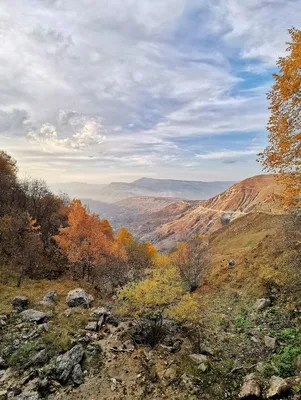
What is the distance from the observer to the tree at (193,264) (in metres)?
32.3

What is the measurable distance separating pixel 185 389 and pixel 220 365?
9.56 ft

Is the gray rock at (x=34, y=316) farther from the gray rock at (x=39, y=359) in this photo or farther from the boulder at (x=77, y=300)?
the gray rock at (x=39, y=359)

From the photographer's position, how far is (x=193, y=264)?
32625 millimetres

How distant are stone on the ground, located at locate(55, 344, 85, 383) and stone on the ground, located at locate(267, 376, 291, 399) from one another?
379 inches

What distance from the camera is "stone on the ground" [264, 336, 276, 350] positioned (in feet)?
50.8

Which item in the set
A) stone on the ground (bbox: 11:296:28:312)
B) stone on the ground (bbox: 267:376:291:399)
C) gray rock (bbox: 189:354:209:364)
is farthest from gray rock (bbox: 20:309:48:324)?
stone on the ground (bbox: 267:376:291:399)

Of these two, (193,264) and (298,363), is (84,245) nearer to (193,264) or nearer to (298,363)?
(193,264)

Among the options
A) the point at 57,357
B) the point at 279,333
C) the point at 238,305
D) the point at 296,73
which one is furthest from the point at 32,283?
the point at 296,73

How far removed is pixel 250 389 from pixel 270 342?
4.67 meters

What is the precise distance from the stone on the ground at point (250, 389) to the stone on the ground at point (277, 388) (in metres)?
0.50

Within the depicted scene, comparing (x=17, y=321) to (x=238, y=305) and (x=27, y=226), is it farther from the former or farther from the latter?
(x=27, y=226)

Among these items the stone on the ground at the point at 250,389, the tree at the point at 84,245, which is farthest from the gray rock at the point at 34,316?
the tree at the point at 84,245

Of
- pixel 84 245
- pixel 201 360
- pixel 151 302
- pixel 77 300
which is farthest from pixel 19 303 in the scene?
pixel 84 245

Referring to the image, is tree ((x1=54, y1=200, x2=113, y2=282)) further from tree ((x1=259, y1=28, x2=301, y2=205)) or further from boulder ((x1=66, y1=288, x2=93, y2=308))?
tree ((x1=259, y1=28, x2=301, y2=205))
